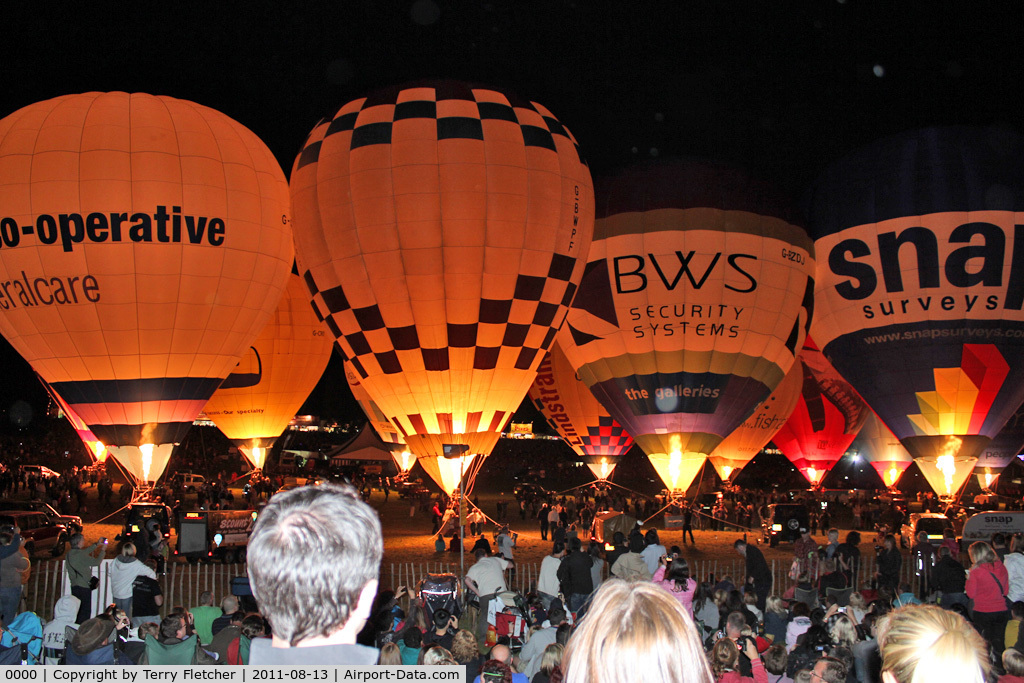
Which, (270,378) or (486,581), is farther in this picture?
(270,378)

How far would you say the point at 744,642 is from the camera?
3764mm

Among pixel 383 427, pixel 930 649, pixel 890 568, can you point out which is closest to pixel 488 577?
pixel 890 568

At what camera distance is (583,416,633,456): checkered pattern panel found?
2116 centimetres

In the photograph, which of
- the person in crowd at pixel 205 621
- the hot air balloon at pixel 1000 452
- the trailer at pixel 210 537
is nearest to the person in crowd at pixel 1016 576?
the person in crowd at pixel 205 621

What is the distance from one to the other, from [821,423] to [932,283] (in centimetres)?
1050

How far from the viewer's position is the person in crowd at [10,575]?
6.41m

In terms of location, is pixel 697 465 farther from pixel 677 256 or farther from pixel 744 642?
pixel 744 642

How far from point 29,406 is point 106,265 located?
4106 centimetres

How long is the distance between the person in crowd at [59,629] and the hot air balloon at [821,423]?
2020 centimetres

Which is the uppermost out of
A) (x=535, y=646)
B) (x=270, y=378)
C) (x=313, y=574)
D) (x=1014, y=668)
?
(x=270, y=378)

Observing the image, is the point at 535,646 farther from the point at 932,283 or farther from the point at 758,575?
the point at 932,283

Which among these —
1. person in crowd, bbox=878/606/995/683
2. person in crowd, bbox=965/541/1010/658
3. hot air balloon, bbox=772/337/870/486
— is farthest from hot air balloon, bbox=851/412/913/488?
person in crowd, bbox=878/606/995/683

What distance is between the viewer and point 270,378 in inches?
710

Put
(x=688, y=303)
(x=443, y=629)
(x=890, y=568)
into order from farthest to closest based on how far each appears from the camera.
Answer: (x=688, y=303), (x=890, y=568), (x=443, y=629)
